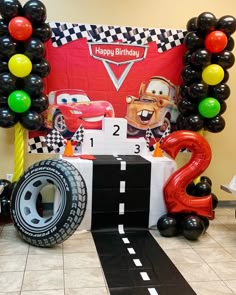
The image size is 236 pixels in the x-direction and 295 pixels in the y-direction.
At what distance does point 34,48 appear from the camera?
12.8ft

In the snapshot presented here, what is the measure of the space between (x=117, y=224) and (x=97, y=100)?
1.59 meters

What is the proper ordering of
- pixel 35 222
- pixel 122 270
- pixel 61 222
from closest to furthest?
1. pixel 122 270
2. pixel 61 222
3. pixel 35 222

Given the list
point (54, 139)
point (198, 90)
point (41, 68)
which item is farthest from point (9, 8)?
point (198, 90)

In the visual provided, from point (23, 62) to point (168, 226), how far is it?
7.58 feet

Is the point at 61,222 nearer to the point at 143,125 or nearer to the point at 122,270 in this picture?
the point at 122,270

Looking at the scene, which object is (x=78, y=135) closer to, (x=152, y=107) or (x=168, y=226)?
(x=152, y=107)

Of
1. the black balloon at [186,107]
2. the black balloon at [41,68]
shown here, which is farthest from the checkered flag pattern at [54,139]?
the black balloon at [186,107]

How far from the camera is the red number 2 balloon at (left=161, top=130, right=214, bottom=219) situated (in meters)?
4.00

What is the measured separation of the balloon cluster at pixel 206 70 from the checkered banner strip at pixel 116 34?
0.29m

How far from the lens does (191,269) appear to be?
127 inches

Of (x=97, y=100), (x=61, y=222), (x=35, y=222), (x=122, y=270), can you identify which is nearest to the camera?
(x=122, y=270)

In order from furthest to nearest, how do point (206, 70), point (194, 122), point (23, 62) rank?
point (194, 122)
point (206, 70)
point (23, 62)

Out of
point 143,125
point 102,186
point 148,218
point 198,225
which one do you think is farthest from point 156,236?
point 143,125

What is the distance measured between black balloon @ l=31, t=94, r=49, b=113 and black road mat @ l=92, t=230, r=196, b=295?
4.95 feet
